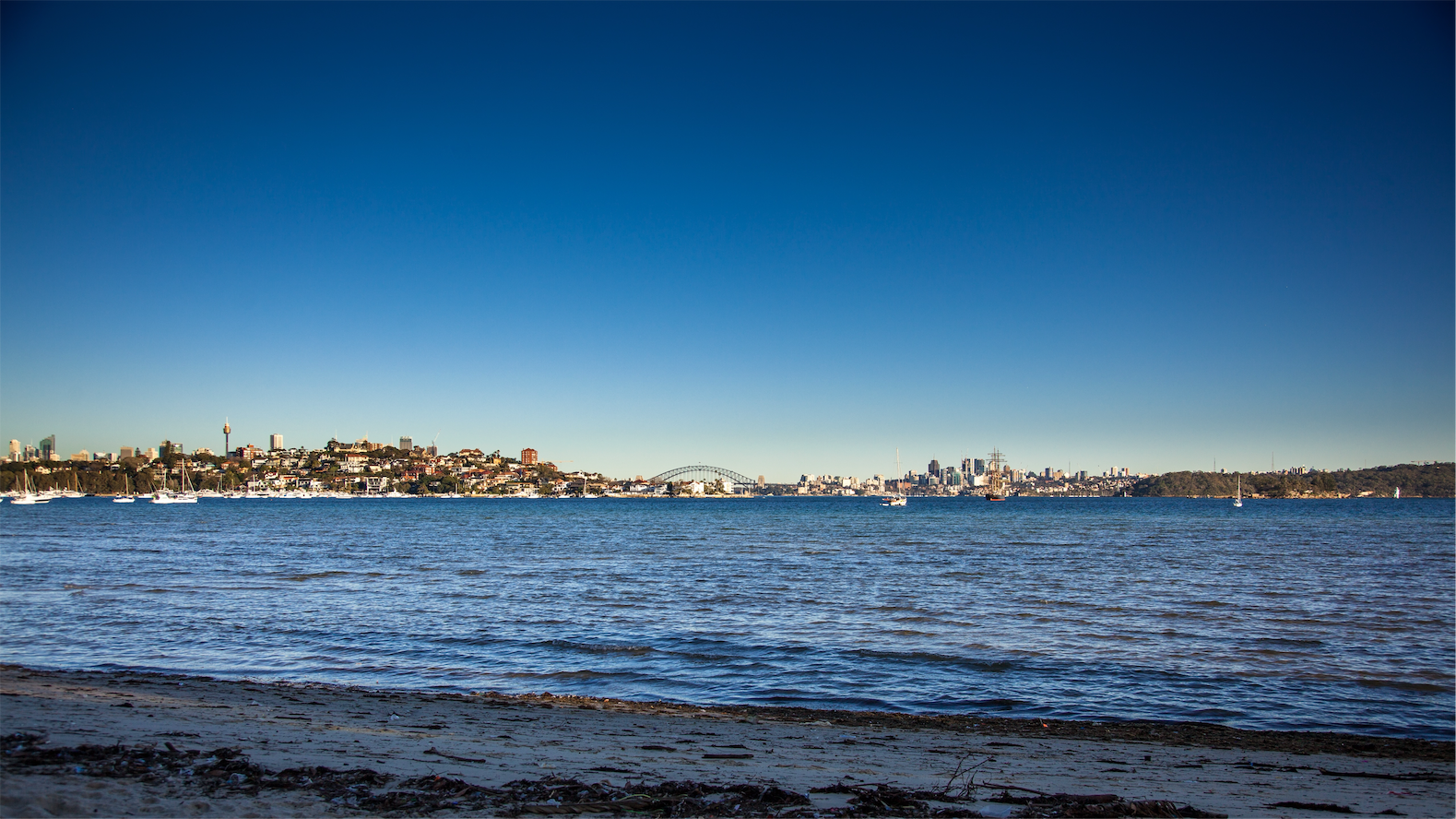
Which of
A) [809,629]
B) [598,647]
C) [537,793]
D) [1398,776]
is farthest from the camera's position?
[809,629]

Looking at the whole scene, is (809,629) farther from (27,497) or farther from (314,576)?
(27,497)

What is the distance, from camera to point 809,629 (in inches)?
784

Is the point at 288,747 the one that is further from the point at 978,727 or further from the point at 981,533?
the point at 981,533

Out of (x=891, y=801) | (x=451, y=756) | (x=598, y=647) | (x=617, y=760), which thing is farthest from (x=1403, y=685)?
(x=451, y=756)

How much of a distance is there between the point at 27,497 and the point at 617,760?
6616 inches

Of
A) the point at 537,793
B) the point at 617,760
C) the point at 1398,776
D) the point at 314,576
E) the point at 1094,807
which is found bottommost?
the point at 314,576

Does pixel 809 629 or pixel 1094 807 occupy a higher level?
pixel 1094 807

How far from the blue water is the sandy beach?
5.24 feet

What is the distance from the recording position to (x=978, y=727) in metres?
11.5

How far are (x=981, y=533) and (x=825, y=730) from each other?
66.3m

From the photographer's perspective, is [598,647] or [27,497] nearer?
[598,647]

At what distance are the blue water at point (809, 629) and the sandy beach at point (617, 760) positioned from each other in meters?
1.60

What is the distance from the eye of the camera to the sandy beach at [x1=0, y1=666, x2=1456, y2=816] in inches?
270

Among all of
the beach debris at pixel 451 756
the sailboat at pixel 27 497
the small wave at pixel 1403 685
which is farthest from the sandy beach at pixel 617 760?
the sailboat at pixel 27 497
